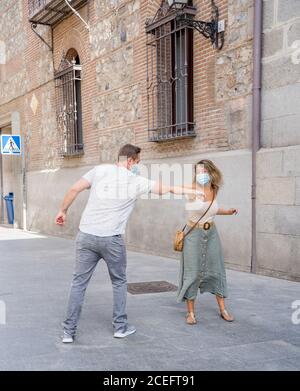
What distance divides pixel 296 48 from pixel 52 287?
14.9 ft

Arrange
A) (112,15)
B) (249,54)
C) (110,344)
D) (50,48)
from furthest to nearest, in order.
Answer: (50,48), (112,15), (249,54), (110,344)

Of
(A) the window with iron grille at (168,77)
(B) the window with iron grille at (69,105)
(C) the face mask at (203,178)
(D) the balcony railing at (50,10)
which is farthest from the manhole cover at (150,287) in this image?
(D) the balcony railing at (50,10)

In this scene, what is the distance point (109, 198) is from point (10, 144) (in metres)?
10.8

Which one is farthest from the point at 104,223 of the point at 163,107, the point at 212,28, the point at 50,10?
the point at 50,10

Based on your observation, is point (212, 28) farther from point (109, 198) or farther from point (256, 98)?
point (109, 198)

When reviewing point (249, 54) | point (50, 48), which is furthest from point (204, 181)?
point (50, 48)

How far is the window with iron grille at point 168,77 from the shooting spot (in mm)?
8500

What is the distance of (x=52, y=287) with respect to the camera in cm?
645

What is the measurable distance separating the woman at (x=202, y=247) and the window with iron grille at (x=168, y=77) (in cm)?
373

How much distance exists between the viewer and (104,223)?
4172 mm

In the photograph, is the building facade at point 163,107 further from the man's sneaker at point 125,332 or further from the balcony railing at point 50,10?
the man's sneaker at point 125,332

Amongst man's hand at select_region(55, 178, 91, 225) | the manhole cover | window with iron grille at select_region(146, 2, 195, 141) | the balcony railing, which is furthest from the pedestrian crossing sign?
man's hand at select_region(55, 178, 91, 225)

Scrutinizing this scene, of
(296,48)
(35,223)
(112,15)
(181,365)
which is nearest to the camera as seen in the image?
(181,365)

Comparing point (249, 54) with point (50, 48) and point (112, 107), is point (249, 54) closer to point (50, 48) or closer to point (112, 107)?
point (112, 107)
